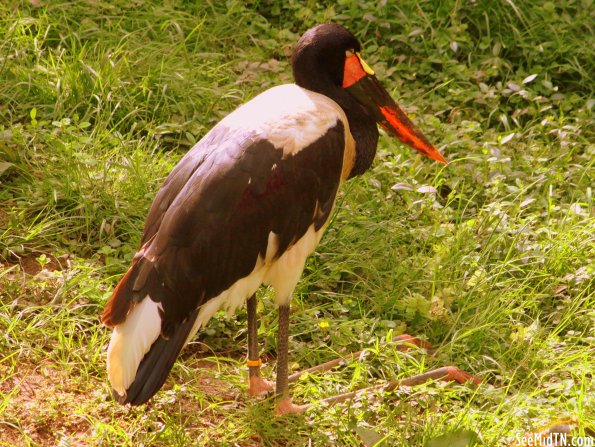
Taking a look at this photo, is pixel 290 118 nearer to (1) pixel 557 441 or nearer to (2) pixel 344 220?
(2) pixel 344 220

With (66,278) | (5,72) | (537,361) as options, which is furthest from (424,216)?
(5,72)

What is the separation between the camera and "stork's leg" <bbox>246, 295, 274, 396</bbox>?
3.69 meters

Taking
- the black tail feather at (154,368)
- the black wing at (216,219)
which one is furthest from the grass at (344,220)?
the black wing at (216,219)

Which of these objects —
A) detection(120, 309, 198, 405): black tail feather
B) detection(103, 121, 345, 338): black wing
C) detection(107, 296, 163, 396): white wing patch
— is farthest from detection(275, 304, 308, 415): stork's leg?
detection(107, 296, 163, 396): white wing patch

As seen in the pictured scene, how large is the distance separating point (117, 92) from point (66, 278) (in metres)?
1.23

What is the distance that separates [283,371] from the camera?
362 centimetres

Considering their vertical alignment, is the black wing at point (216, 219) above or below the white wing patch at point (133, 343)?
above

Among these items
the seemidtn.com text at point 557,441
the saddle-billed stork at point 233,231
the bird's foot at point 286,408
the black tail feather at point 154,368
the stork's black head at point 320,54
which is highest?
the stork's black head at point 320,54

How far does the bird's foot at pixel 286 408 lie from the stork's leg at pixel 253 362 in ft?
0.36

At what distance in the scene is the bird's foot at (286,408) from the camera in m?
3.58

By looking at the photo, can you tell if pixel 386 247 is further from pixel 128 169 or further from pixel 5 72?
pixel 5 72

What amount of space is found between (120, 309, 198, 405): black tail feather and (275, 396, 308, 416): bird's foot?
0.45 meters

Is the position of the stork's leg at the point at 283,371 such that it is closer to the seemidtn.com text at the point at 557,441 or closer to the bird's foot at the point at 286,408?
the bird's foot at the point at 286,408

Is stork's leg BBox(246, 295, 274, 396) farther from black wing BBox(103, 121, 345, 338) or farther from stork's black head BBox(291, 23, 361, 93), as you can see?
stork's black head BBox(291, 23, 361, 93)
